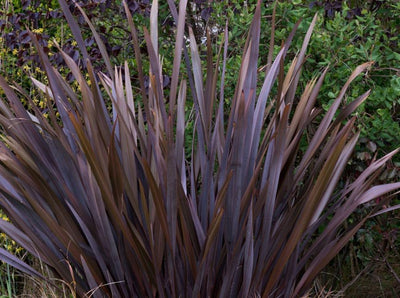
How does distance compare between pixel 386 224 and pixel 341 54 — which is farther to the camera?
pixel 386 224

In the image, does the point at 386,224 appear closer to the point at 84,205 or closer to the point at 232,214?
the point at 232,214

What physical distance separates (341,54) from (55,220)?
1.91m

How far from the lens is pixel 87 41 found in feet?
13.4

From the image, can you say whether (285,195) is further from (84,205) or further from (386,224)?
(386,224)

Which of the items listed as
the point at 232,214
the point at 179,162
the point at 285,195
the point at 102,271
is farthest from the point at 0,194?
the point at 285,195

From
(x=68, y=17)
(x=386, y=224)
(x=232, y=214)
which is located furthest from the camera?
(x=386, y=224)

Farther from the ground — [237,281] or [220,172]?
[220,172]

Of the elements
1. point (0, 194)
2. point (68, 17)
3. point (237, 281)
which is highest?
point (68, 17)

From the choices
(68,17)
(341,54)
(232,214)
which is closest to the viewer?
(232,214)

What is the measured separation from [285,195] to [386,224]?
129cm

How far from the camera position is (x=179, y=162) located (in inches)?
107

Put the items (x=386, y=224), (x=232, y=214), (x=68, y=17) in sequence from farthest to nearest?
(x=386, y=224)
(x=68, y=17)
(x=232, y=214)

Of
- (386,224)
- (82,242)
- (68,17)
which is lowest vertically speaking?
(386,224)

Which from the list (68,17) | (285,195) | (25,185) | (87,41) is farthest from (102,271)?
(87,41)
